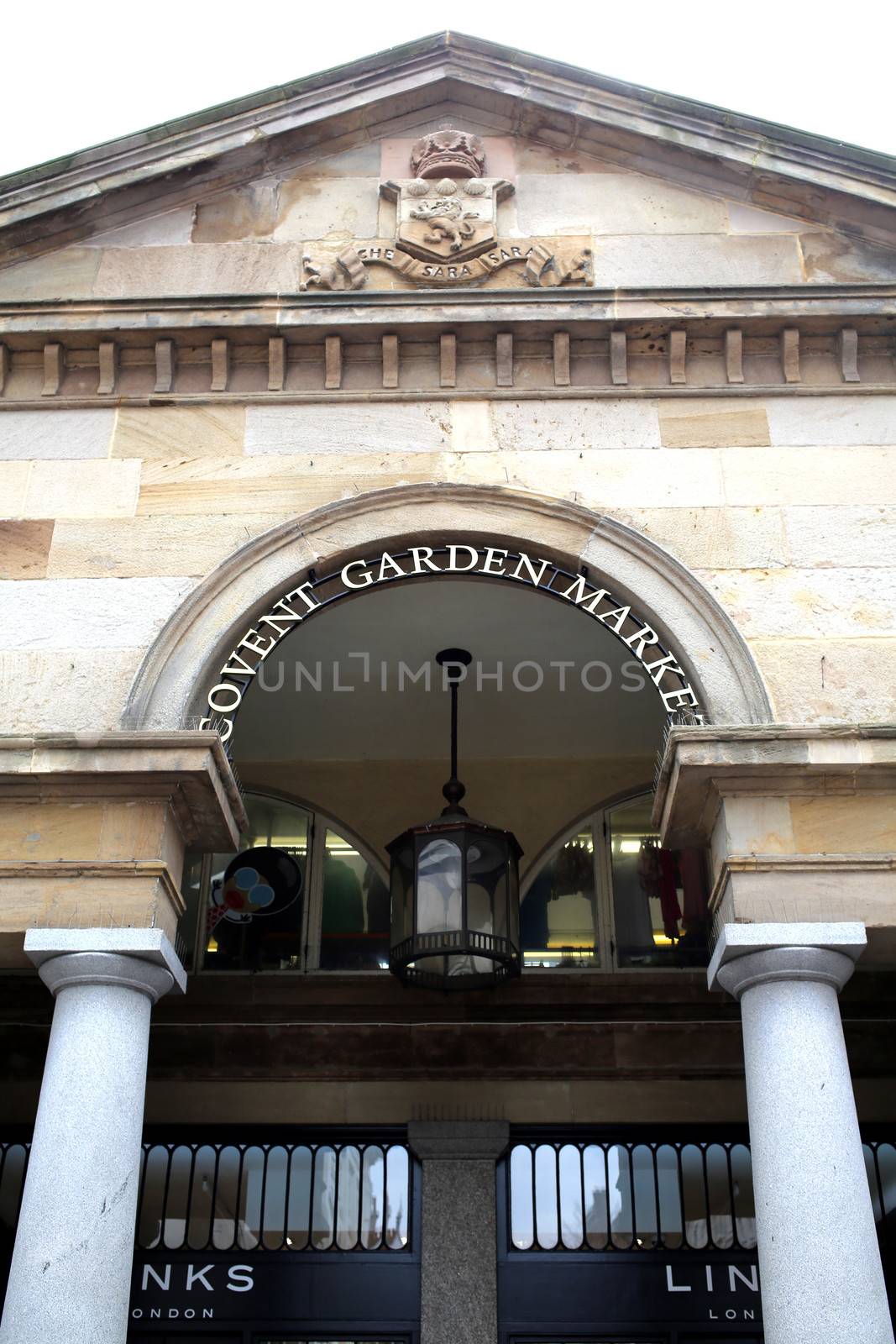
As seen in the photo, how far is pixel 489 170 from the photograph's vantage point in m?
10.2

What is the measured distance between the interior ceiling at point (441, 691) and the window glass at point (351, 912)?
91 centimetres

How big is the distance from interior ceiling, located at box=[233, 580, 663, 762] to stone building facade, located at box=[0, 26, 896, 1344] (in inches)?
1.8

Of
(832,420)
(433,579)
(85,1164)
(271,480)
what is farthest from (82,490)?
(832,420)

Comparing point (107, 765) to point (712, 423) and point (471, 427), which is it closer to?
point (471, 427)

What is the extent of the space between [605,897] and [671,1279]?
9.71 feet

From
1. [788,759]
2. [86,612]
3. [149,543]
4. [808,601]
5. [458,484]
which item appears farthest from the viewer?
[458,484]

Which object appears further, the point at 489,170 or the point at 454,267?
the point at 489,170

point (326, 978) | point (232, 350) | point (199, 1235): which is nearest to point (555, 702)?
point (326, 978)

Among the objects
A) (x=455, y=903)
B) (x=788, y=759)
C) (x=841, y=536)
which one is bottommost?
(x=788, y=759)

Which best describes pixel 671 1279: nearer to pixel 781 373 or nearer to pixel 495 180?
pixel 781 373

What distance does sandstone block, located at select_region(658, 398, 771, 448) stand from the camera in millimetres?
8984

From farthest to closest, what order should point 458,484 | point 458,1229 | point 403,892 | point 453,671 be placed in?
point 453,671, point 458,1229, point 403,892, point 458,484

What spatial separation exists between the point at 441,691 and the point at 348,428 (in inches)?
121

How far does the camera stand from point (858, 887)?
7.38 m
